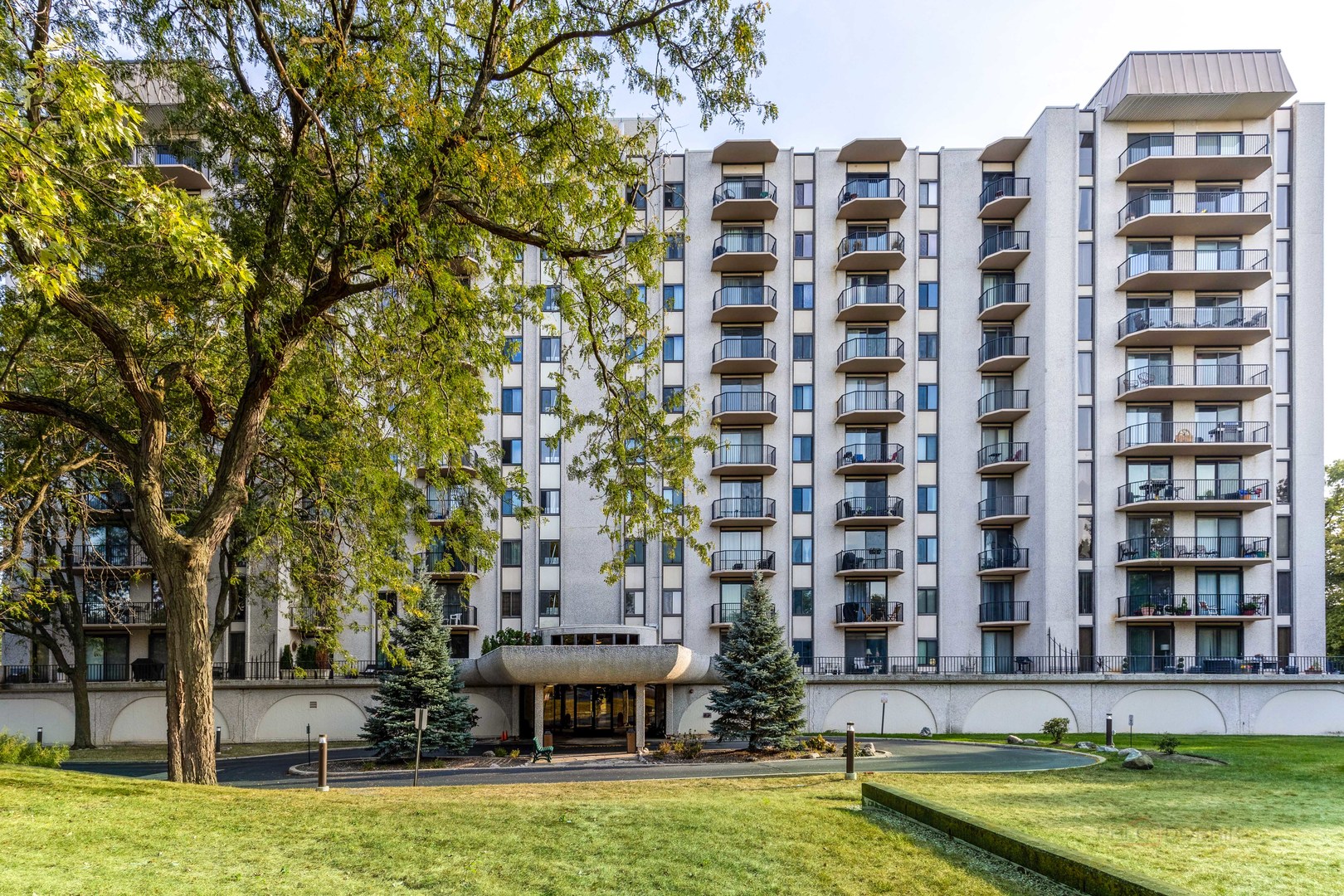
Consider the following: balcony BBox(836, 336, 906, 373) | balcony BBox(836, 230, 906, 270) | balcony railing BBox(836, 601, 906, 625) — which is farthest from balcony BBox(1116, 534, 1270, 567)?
balcony BBox(836, 230, 906, 270)

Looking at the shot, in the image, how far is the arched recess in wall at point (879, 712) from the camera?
109 ft

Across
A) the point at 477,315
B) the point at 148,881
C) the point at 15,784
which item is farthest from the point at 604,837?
the point at 477,315

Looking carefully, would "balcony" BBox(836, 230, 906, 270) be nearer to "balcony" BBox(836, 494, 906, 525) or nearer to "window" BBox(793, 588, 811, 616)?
"balcony" BBox(836, 494, 906, 525)

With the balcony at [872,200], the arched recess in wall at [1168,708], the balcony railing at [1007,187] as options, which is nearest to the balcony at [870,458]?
the balcony at [872,200]

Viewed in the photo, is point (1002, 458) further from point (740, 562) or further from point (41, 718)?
point (41, 718)

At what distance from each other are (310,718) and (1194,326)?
133ft

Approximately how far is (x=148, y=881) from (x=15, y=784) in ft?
15.2

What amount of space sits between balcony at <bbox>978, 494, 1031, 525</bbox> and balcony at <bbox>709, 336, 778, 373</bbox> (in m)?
11.6

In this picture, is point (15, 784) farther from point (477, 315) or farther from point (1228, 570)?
point (1228, 570)

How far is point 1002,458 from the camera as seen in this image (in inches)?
1458

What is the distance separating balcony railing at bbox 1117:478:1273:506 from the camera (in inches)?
1388

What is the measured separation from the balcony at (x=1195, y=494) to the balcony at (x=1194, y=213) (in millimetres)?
11207

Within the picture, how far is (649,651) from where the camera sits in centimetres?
2722

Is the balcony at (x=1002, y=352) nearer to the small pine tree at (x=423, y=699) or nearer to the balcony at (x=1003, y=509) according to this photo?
the balcony at (x=1003, y=509)
